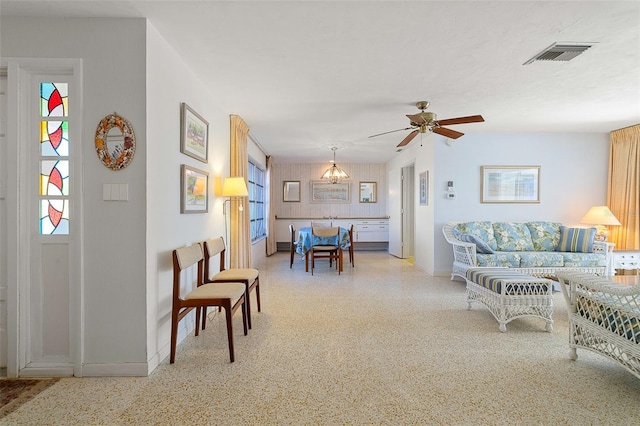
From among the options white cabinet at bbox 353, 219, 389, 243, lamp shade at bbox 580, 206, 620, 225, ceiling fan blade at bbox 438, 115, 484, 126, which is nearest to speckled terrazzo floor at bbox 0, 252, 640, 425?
ceiling fan blade at bbox 438, 115, 484, 126

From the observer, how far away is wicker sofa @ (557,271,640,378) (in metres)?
1.94

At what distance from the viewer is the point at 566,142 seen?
5551mm

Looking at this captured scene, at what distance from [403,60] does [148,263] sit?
2619mm

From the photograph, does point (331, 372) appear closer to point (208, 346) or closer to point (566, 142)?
point (208, 346)

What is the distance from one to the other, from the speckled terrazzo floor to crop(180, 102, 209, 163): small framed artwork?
1.69m

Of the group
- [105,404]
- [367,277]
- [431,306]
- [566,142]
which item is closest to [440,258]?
[367,277]

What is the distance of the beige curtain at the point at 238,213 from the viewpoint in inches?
172

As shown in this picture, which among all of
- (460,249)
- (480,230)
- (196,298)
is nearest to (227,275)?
(196,298)

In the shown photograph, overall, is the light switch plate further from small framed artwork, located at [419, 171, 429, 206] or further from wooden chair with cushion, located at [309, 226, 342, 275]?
small framed artwork, located at [419, 171, 429, 206]

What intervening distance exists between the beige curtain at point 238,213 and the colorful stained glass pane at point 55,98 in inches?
89.2

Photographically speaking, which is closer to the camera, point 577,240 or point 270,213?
point 577,240

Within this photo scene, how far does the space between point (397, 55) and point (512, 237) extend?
3702 mm

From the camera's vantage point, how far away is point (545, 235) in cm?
509

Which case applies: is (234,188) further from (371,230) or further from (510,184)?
(371,230)
